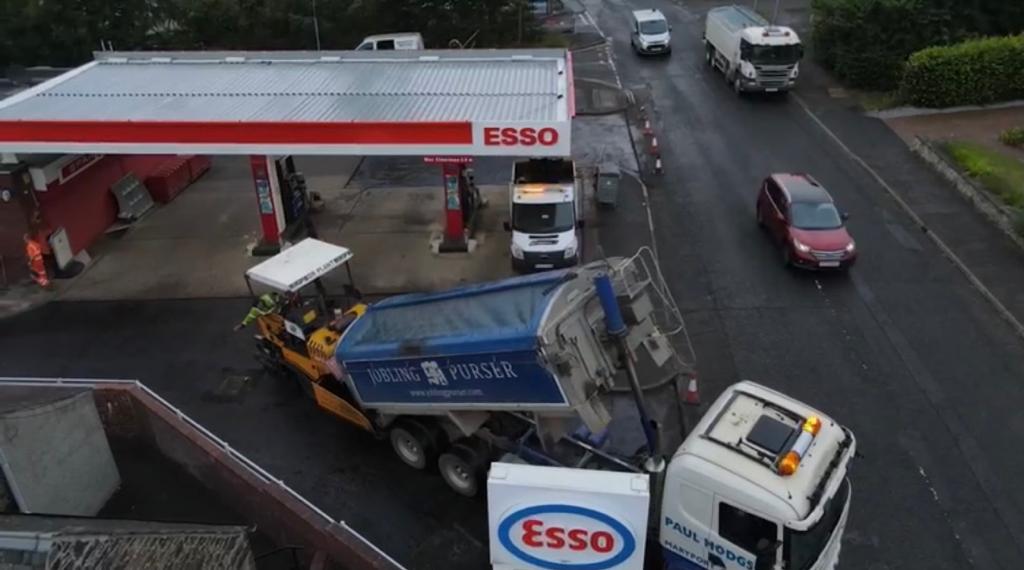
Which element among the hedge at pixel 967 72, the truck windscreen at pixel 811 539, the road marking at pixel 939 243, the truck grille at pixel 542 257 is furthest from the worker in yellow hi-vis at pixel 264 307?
the hedge at pixel 967 72

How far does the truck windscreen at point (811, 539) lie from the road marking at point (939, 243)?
9661mm

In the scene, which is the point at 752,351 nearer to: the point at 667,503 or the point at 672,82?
the point at 667,503

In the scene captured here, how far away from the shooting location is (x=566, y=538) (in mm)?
9227

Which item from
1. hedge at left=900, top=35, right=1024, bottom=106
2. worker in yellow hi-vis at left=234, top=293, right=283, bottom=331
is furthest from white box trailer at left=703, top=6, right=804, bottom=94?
worker in yellow hi-vis at left=234, top=293, right=283, bottom=331

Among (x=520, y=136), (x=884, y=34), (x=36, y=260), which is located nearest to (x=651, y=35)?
(x=884, y=34)

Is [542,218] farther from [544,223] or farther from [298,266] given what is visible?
[298,266]

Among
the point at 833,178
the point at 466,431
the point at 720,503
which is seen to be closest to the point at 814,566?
the point at 720,503

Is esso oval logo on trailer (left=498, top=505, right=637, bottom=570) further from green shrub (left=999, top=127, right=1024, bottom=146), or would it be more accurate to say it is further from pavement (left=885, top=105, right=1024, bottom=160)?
green shrub (left=999, top=127, right=1024, bottom=146)

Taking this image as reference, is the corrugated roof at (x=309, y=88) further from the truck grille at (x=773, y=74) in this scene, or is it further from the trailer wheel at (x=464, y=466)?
the truck grille at (x=773, y=74)

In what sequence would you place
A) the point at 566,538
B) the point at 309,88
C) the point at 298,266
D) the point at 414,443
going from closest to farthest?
the point at 566,538 < the point at 414,443 < the point at 298,266 < the point at 309,88

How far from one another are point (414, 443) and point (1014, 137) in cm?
2191

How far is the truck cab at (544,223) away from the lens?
1861 centimetres

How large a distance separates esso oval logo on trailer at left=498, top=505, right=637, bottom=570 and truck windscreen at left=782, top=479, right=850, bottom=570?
1.67m

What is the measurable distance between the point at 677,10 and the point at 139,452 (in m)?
38.5
